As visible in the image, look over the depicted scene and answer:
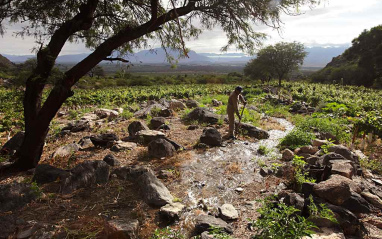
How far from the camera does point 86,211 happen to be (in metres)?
3.55

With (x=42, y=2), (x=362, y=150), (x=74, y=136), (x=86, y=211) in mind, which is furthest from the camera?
(x=74, y=136)

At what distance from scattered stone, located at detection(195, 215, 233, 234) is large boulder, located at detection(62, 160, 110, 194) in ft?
7.33

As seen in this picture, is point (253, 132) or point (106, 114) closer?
point (253, 132)

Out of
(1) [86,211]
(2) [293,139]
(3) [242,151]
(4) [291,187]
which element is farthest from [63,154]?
(2) [293,139]

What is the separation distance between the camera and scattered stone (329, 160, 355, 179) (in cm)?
434

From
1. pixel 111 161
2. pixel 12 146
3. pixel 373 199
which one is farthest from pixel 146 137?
pixel 373 199

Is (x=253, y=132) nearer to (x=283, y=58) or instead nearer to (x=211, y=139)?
(x=211, y=139)

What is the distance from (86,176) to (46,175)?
80cm

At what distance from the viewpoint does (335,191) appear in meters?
3.65

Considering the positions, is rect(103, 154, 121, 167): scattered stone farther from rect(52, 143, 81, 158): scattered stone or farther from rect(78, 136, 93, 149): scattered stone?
rect(78, 136, 93, 149): scattered stone

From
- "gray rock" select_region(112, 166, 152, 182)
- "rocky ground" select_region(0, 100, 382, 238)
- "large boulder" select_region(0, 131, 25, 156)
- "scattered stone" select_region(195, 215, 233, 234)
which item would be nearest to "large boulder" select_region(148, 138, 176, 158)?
"rocky ground" select_region(0, 100, 382, 238)

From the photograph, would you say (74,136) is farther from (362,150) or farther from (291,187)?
(362,150)

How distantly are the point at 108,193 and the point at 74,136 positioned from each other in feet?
16.9

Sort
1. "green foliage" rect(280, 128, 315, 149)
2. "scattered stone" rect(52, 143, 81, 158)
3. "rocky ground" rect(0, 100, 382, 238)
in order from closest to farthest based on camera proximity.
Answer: "rocky ground" rect(0, 100, 382, 238) → "scattered stone" rect(52, 143, 81, 158) → "green foliage" rect(280, 128, 315, 149)
